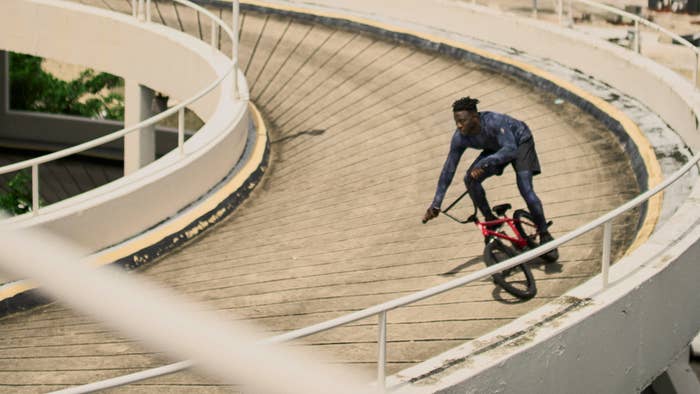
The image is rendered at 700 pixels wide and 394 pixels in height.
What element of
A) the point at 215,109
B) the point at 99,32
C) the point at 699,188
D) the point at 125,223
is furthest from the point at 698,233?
the point at 99,32

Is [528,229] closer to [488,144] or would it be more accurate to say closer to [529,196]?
[529,196]

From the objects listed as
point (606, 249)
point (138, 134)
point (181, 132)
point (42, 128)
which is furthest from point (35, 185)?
point (42, 128)

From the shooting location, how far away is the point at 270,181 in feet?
58.0

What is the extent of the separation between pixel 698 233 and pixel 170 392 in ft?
16.5

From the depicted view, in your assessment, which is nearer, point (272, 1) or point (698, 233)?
point (698, 233)

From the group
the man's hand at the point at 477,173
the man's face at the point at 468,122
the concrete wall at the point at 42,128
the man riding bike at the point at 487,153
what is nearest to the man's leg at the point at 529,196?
the man riding bike at the point at 487,153

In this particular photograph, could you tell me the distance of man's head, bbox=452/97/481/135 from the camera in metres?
12.1

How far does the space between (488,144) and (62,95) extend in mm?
23349

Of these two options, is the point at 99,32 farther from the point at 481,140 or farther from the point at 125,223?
the point at 481,140

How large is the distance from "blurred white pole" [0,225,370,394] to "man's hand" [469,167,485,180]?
2388mm

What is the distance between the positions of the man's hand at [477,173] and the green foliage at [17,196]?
16288mm

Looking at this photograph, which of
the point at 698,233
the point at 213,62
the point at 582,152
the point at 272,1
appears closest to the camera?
the point at 698,233

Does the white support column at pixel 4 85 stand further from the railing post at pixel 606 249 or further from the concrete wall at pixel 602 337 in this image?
the railing post at pixel 606 249

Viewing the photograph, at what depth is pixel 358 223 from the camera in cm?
1540
